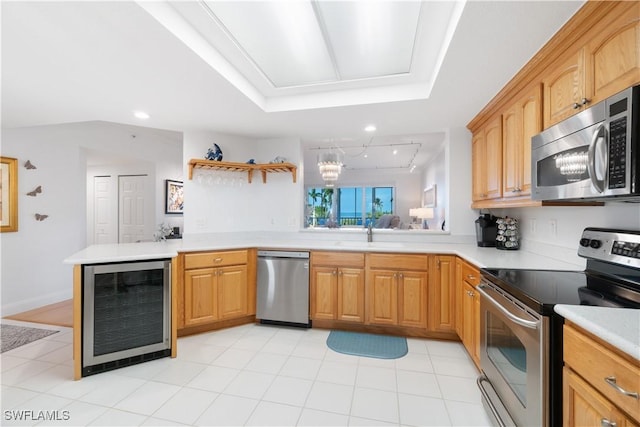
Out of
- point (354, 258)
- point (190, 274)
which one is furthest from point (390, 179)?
point (190, 274)

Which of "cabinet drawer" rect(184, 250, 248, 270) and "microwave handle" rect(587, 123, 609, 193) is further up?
"microwave handle" rect(587, 123, 609, 193)

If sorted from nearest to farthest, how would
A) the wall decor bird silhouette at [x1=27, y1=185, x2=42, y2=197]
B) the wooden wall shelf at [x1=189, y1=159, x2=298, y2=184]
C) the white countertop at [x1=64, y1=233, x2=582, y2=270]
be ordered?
the white countertop at [x1=64, y1=233, x2=582, y2=270]
the wooden wall shelf at [x1=189, y1=159, x2=298, y2=184]
the wall decor bird silhouette at [x1=27, y1=185, x2=42, y2=197]

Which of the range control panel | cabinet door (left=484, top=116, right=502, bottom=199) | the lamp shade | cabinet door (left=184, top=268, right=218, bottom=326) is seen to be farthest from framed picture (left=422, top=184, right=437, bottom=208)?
cabinet door (left=184, top=268, right=218, bottom=326)

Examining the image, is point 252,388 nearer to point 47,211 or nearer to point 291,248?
point 291,248

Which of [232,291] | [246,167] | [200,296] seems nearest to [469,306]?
[232,291]

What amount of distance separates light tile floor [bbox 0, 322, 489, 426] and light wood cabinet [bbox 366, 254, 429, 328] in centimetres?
29

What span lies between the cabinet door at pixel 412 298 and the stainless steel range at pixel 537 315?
905 millimetres

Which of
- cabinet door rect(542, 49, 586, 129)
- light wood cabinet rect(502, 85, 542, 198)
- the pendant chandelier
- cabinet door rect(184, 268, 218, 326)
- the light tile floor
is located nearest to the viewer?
cabinet door rect(542, 49, 586, 129)

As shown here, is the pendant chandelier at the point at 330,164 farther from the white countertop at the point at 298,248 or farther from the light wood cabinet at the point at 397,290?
the light wood cabinet at the point at 397,290

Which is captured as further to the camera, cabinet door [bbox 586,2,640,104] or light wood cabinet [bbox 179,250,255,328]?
light wood cabinet [bbox 179,250,255,328]

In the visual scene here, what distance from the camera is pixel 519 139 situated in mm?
2047

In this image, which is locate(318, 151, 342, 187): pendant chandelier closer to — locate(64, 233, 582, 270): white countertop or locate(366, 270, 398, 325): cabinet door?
locate(64, 233, 582, 270): white countertop

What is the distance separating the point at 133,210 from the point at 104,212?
0.69m

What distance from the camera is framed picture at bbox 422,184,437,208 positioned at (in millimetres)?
6701
